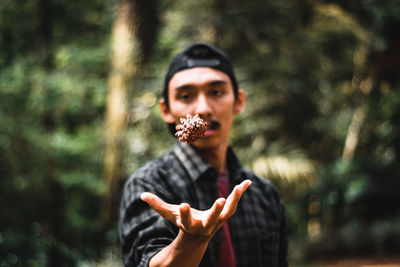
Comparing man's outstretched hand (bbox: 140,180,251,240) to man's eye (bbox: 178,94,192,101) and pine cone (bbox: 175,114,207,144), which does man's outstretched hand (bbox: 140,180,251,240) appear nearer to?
pine cone (bbox: 175,114,207,144)

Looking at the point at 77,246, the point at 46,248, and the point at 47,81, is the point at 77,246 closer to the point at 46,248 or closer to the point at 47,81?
the point at 46,248

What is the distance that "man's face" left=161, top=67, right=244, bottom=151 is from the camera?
155 cm

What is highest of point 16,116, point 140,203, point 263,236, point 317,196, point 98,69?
point 98,69

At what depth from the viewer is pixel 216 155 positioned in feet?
5.66

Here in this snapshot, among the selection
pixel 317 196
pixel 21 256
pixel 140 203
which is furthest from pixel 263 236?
pixel 317 196

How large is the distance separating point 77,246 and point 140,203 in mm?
4048

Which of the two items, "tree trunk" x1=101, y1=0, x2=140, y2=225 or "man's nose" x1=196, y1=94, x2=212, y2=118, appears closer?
"man's nose" x1=196, y1=94, x2=212, y2=118

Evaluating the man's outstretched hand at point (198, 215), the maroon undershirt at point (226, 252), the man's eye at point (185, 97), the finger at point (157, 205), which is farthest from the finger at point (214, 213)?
the man's eye at point (185, 97)

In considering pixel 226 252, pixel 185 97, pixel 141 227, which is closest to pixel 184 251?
pixel 141 227

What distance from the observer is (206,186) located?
1615mm

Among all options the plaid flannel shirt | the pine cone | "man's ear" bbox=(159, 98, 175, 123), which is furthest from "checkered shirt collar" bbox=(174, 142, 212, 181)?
the pine cone

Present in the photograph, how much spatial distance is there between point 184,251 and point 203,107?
2.21 feet

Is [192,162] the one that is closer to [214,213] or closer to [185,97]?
[185,97]

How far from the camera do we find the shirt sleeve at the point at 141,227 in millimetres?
1272
